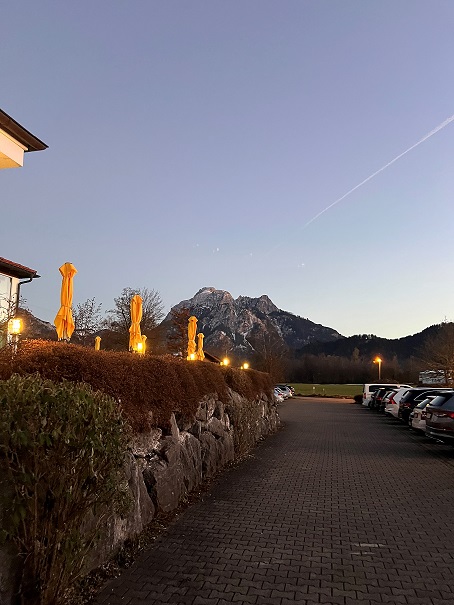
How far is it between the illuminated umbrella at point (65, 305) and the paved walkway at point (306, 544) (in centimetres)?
551

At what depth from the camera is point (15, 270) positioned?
25.7 meters

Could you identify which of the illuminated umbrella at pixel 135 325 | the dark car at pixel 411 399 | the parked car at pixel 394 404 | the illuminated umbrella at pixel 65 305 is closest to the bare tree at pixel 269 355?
the parked car at pixel 394 404

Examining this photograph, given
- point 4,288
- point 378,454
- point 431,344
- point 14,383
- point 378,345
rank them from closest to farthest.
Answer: point 14,383, point 378,454, point 4,288, point 431,344, point 378,345

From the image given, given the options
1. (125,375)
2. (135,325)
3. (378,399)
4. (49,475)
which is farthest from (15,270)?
(378,399)

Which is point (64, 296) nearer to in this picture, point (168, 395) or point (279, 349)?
point (168, 395)

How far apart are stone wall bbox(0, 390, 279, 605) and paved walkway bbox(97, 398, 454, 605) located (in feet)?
1.05

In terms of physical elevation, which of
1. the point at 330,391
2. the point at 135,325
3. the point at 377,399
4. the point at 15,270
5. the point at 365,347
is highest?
the point at 365,347

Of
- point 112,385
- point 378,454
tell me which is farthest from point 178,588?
point 378,454

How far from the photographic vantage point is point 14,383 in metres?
4.00

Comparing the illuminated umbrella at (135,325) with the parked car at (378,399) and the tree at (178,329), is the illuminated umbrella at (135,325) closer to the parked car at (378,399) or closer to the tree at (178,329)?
the parked car at (378,399)

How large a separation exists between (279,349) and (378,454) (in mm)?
74037

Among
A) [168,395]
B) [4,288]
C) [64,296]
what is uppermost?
[4,288]

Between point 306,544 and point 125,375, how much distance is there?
2.84m

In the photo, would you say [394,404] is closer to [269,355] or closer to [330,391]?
[269,355]
